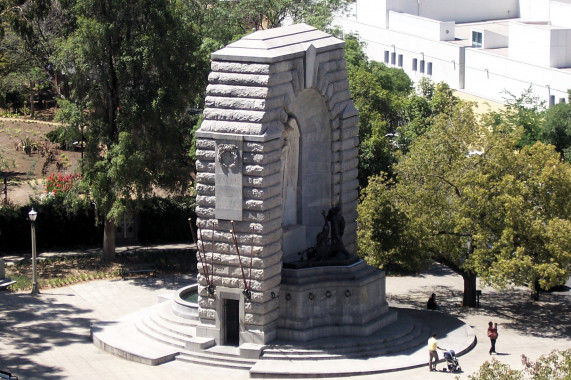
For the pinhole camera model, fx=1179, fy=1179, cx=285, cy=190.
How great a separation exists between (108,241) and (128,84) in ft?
23.4

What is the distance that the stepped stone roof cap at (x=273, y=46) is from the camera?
37.5 m

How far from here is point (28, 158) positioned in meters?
69.1

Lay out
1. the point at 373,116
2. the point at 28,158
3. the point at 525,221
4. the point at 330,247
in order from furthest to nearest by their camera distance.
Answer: the point at 28,158 < the point at 373,116 < the point at 525,221 < the point at 330,247

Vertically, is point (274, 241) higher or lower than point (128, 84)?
lower

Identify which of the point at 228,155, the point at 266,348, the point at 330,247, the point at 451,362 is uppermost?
the point at 228,155

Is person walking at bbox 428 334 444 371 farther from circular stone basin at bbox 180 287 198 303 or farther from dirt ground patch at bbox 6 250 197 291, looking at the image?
dirt ground patch at bbox 6 250 197 291

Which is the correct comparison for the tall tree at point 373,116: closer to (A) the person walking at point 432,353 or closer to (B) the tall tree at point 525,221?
(B) the tall tree at point 525,221

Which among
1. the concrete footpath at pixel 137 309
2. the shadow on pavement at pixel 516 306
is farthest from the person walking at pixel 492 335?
the shadow on pavement at pixel 516 306

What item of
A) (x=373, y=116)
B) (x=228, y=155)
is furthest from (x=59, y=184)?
(x=228, y=155)

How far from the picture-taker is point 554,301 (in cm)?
4731

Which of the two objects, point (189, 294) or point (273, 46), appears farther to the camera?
point (189, 294)

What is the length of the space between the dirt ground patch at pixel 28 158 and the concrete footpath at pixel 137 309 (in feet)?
41.9

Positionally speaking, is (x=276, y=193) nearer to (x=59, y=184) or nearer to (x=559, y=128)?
(x=59, y=184)

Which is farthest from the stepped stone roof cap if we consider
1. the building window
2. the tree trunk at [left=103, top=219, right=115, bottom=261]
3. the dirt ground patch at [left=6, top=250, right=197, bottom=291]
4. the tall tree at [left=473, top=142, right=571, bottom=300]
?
the building window
